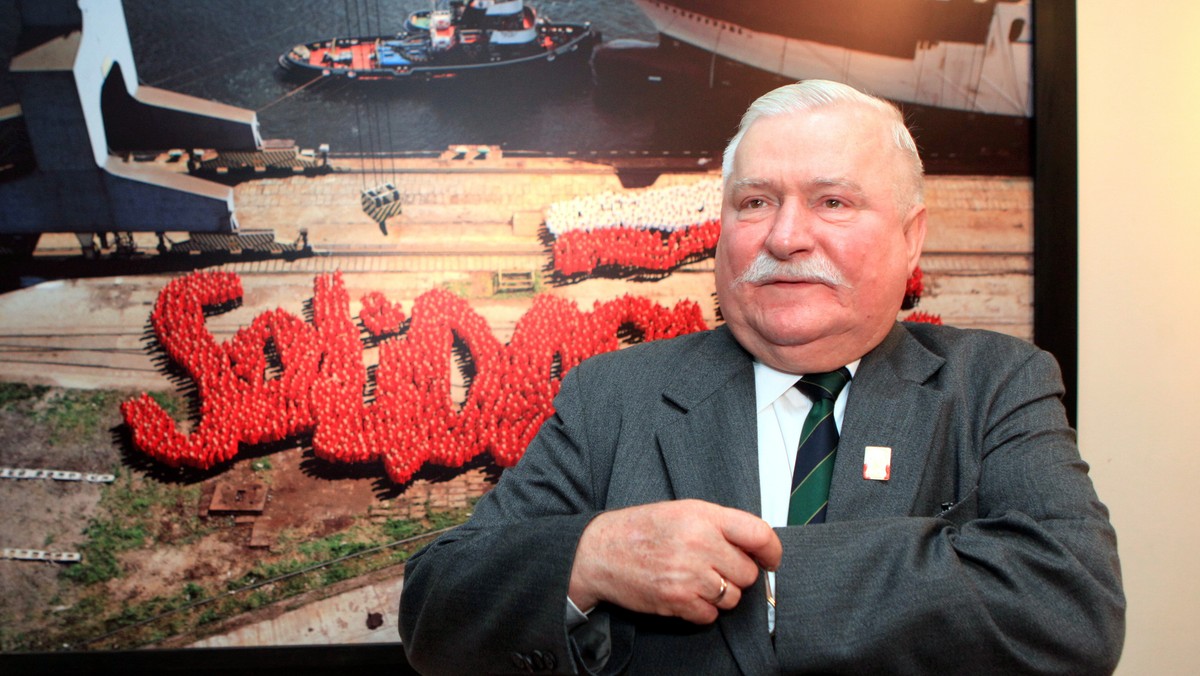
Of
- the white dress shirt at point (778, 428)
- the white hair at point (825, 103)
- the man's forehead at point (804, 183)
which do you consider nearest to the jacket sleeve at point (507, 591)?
A: the white dress shirt at point (778, 428)

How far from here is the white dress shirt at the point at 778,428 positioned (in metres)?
1.23

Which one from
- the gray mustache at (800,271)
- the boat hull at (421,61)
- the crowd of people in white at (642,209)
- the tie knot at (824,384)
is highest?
the boat hull at (421,61)

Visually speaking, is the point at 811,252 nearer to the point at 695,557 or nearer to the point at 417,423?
the point at 695,557

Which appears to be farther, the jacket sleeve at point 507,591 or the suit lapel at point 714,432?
the suit lapel at point 714,432

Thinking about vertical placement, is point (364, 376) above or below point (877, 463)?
below

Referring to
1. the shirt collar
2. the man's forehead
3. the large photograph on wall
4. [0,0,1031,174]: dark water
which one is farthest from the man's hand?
[0,0,1031,174]: dark water

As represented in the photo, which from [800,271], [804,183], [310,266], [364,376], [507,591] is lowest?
[364,376]

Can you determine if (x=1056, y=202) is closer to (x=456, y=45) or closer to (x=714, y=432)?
(x=714, y=432)

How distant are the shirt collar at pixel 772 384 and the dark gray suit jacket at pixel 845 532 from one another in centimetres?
3

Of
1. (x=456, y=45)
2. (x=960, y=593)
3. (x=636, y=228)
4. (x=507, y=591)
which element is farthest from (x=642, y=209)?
(x=960, y=593)

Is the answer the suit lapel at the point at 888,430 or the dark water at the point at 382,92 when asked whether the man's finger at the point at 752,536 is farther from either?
the dark water at the point at 382,92

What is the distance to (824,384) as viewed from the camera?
1.28 metres

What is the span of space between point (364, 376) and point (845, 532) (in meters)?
1.14

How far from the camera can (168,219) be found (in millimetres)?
1820
